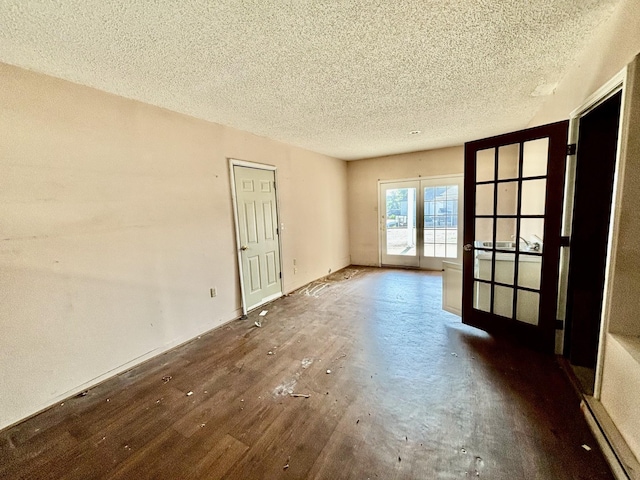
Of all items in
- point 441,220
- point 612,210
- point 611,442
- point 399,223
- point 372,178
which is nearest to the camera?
point 611,442

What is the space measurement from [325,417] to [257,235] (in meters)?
2.56

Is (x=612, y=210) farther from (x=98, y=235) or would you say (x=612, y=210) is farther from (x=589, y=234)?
(x=98, y=235)

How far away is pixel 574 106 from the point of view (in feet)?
7.01

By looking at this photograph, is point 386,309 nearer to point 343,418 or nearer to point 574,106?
point 343,418

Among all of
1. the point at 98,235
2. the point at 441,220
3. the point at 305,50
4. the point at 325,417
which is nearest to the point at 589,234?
the point at 325,417

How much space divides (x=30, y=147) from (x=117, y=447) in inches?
83.9

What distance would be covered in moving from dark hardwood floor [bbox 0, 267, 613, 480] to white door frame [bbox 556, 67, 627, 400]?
1.49 ft

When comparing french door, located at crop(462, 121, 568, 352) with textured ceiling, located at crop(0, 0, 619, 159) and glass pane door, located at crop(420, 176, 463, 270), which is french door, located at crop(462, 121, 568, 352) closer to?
textured ceiling, located at crop(0, 0, 619, 159)

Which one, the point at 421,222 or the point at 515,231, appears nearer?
the point at 515,231

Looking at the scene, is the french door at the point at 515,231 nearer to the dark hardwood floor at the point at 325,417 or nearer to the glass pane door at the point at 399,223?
the dark hardwood floor at the point at 325,417

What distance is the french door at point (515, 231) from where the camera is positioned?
2299 millimetres

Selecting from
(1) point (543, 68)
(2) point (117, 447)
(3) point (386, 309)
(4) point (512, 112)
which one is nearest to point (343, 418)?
(2) point (117, 447)

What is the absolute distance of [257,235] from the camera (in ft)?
12.6

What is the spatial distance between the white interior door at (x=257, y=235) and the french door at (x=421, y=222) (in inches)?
113
